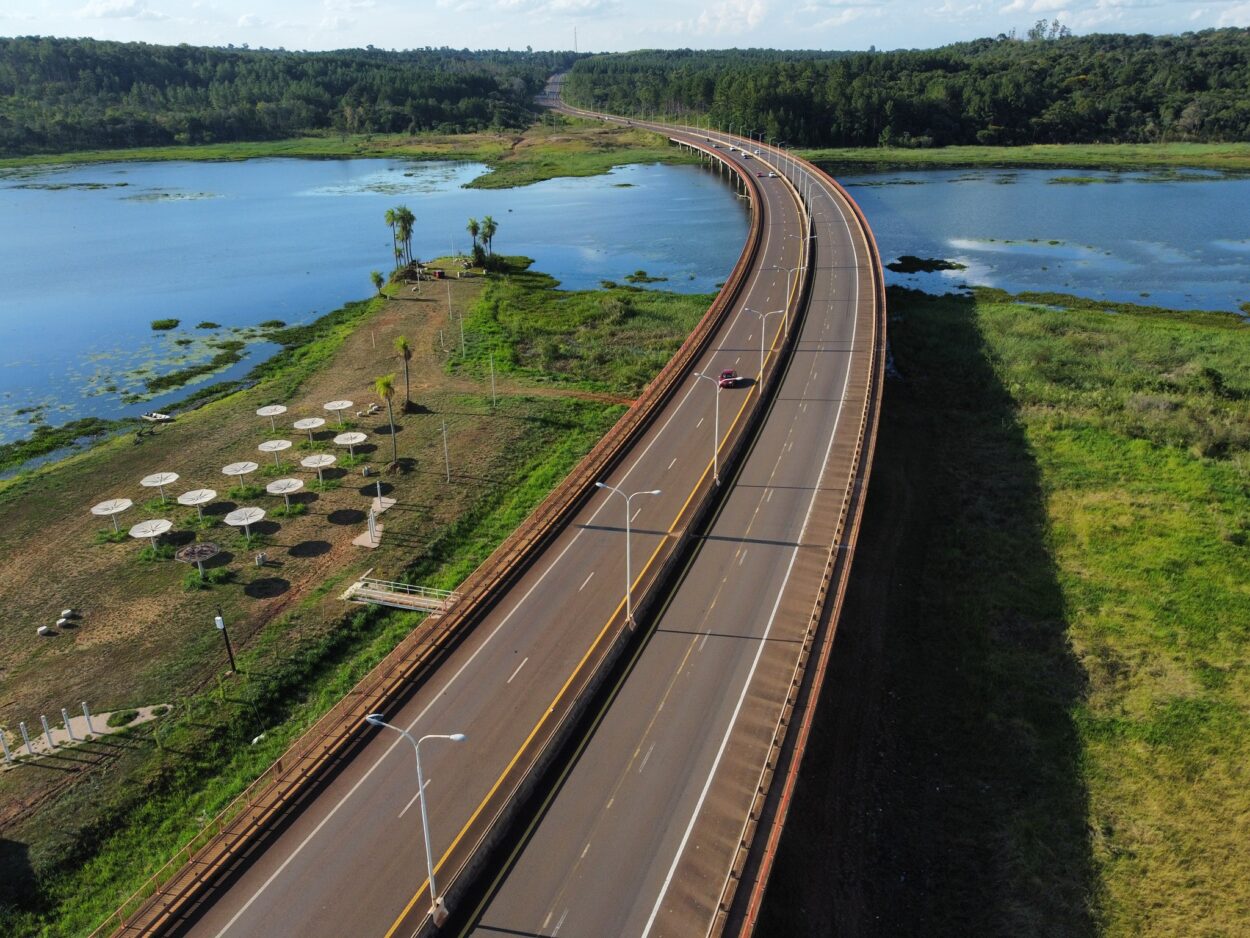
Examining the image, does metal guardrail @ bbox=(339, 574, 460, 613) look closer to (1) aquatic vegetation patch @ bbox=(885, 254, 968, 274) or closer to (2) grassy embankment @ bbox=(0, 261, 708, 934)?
(2) grassy embankment @ bbox=(0, 261, 708, 934)

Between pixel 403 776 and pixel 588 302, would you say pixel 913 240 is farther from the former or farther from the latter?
pixel 403 776

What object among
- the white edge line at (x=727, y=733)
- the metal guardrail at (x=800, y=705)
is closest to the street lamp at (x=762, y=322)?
the white edge line at (x=727, y=733)

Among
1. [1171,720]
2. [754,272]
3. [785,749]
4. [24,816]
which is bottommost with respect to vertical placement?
[24,816]

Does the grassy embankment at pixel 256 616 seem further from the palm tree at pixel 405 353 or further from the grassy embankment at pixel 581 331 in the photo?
the palm tree at pixel 405 353

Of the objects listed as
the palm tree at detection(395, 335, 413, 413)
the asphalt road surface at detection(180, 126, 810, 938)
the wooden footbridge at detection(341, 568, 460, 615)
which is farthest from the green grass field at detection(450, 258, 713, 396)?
the wooden footbridge at detection(341, 568, 460, 615)

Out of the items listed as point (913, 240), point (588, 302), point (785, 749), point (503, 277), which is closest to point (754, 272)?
point (588, 302)

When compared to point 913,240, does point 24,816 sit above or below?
below

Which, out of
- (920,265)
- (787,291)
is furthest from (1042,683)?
(920,265)

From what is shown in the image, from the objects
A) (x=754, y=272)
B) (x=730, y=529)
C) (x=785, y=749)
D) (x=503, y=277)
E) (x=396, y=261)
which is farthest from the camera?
(x=396, y=261)
